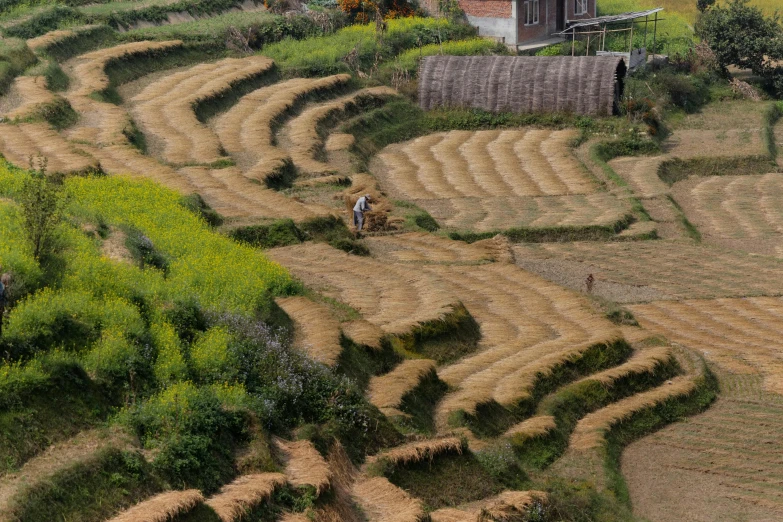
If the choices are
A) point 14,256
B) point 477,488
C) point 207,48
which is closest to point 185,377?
point 14,256

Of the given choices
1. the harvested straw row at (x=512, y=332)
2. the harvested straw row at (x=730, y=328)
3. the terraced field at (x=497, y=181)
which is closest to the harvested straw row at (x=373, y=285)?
the harvested straw row at (x=512, y=332)

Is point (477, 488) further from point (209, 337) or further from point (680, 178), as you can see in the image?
point (680, 178)

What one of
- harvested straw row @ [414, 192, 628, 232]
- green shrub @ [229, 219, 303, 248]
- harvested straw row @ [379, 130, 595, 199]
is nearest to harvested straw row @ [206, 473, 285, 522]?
green shrub @ [229, 219, 303, 248]

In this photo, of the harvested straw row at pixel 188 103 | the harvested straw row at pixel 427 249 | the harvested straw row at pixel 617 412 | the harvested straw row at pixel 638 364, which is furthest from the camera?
the harvested straw row at pixel 188 103

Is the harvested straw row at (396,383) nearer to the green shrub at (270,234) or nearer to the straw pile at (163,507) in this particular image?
the straw pile at (163,507)

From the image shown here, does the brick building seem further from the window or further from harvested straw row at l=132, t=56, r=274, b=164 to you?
harvested straw row at l=132, t=56, r=274, b=164
